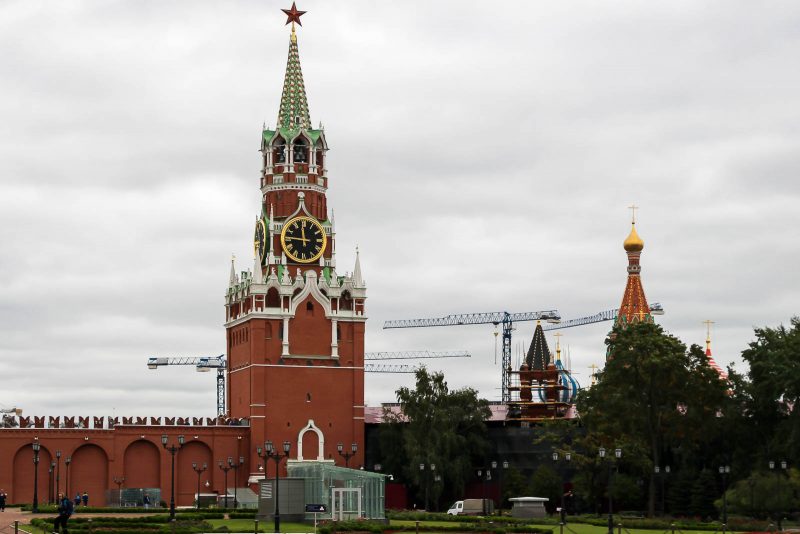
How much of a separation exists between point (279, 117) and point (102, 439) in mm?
30466

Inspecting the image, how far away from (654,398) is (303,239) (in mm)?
34350

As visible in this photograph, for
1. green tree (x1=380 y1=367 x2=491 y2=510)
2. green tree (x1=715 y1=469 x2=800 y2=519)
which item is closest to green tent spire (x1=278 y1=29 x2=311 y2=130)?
green tree (x1=380 y1=367 x2=491 y2=510)

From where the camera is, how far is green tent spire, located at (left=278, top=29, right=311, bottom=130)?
124 metres

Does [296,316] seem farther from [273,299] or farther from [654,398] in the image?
[654,398]

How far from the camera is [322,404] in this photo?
119250mm

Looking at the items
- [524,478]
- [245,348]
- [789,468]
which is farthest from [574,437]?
[245,348]

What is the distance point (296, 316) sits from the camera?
11944 centimetres

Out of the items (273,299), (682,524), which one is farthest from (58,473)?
(682,524)

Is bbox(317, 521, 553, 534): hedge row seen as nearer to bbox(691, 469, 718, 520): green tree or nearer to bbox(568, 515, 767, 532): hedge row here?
bbox(568, 515, 767, 532): hedge row

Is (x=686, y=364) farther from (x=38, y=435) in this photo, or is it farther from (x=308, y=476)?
(x=38, y=435)

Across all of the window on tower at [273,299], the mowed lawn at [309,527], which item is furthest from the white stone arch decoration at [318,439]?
the mowed lawn at [309,527]

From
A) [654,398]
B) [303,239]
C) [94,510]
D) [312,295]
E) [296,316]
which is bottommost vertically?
[94,510]

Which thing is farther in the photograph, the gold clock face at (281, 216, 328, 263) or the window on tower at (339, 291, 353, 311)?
the window on tower at (339, 291, 353, 311)

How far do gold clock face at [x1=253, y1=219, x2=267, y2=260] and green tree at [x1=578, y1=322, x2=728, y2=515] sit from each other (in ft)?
107
